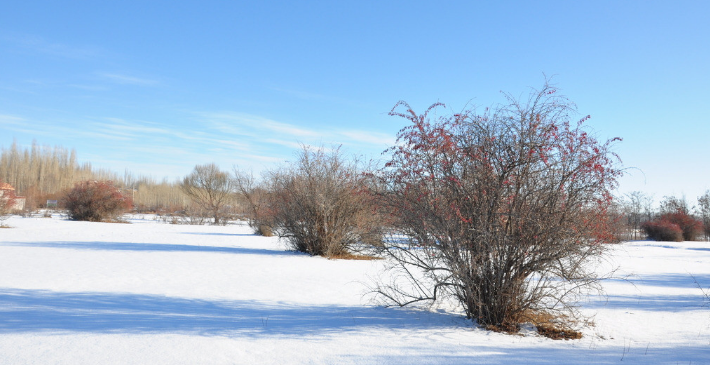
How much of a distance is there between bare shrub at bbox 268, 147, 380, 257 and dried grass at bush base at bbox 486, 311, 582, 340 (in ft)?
32.4

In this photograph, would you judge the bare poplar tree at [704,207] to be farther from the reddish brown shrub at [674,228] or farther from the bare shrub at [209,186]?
the bare shrub at [209,186]

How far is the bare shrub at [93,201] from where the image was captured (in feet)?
128

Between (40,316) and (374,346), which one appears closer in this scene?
(374,346)

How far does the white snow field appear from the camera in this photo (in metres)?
5.39

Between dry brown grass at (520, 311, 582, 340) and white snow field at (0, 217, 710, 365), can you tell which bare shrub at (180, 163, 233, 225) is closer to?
white snow field at (0, 217, 710, 365)

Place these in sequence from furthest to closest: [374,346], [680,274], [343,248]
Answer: [343,248], [680,274], [374,346]

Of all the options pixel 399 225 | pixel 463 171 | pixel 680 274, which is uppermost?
pixel 463 171

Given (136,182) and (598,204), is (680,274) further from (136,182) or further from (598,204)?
(136,182)

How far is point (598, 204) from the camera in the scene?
675 cm

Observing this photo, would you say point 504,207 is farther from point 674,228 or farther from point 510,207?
point 674,228

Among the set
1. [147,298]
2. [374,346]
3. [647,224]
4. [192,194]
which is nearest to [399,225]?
[374,346]

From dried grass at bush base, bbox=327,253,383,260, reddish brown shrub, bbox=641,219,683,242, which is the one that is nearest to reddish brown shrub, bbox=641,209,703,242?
reddish brown shrub, bbox=641,219,683,242

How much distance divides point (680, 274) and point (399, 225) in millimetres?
13924

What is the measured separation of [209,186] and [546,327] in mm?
56631
